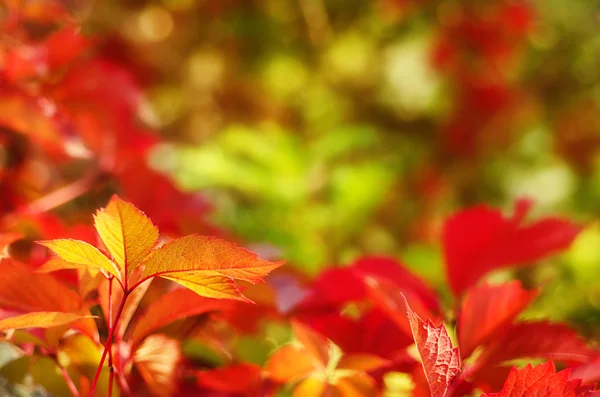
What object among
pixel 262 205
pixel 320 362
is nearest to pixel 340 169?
pixel 262 205

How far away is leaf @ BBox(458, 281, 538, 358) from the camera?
0.39m

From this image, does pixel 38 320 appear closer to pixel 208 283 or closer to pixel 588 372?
pixel 208 283

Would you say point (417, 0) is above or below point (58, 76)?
above

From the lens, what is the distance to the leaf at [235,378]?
38 cm

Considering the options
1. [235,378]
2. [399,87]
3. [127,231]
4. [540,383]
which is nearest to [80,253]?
[127,231]

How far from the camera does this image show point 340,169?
1089 mm

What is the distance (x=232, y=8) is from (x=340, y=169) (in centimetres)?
68

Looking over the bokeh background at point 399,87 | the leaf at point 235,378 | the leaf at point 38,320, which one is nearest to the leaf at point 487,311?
the leaf at point 235,378

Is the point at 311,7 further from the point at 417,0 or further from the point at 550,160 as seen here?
the point at 550,160

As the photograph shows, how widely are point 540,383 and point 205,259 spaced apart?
0.60 ft

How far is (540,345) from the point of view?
38cm

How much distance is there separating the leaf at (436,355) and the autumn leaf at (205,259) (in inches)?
3.3

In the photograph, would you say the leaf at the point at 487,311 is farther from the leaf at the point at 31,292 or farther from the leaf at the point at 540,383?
the leaf at the point at 31,292

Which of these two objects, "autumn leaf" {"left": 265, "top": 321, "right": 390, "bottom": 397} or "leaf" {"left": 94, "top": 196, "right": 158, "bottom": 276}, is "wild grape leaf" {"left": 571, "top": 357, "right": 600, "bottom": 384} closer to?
"autumn leaf" {"left": 265, "top": 321, "right": 390, "bottom": 397}
